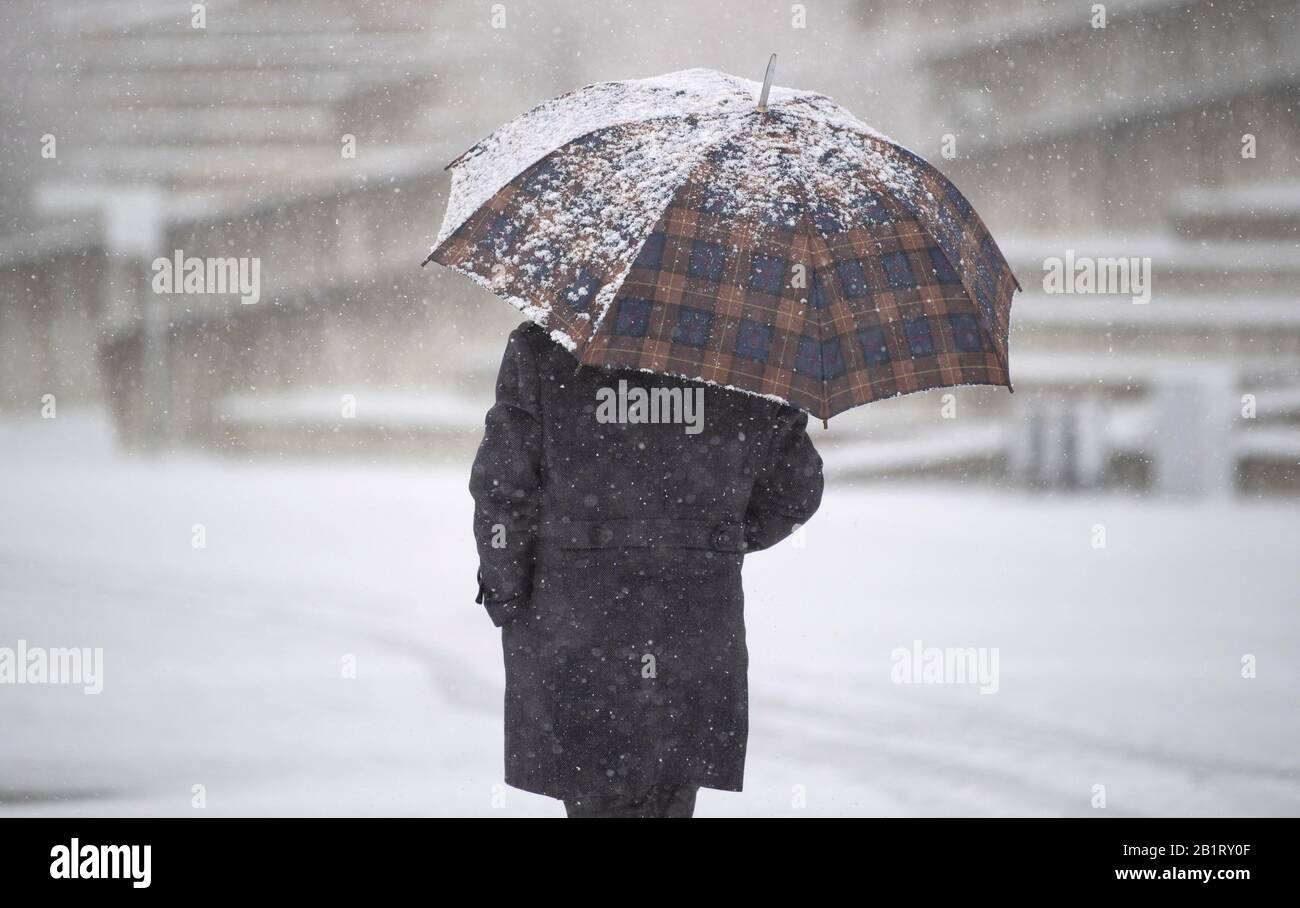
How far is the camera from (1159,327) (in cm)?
1897

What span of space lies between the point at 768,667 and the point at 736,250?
4536mm

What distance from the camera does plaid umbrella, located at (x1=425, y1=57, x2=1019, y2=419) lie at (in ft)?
8.69

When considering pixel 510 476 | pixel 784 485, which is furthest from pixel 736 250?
pixel 510 476

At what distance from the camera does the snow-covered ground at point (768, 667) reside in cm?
504

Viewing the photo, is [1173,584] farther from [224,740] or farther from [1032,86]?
[1032,86]

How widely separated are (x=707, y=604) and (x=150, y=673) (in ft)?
15.0

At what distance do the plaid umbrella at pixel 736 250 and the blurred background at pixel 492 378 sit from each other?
3273 millimetres

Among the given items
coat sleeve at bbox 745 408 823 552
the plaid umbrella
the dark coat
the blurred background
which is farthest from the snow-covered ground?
the plaid umbrella

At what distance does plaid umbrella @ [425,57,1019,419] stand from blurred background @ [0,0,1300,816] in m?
3.27

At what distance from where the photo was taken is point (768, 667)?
7.00 m

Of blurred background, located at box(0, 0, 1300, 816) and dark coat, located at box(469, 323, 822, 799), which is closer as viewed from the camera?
dark coat, located at box(469, 323, 822, 799)

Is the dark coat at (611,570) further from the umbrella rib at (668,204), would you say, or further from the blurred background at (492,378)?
the blurred background at (492,378)

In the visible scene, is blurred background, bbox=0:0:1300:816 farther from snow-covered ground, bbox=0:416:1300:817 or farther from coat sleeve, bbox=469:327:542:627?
coat sleeve, bbox=469:327:542:627

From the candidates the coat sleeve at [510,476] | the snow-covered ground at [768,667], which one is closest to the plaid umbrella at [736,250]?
the coat sleeve at [510,476]
